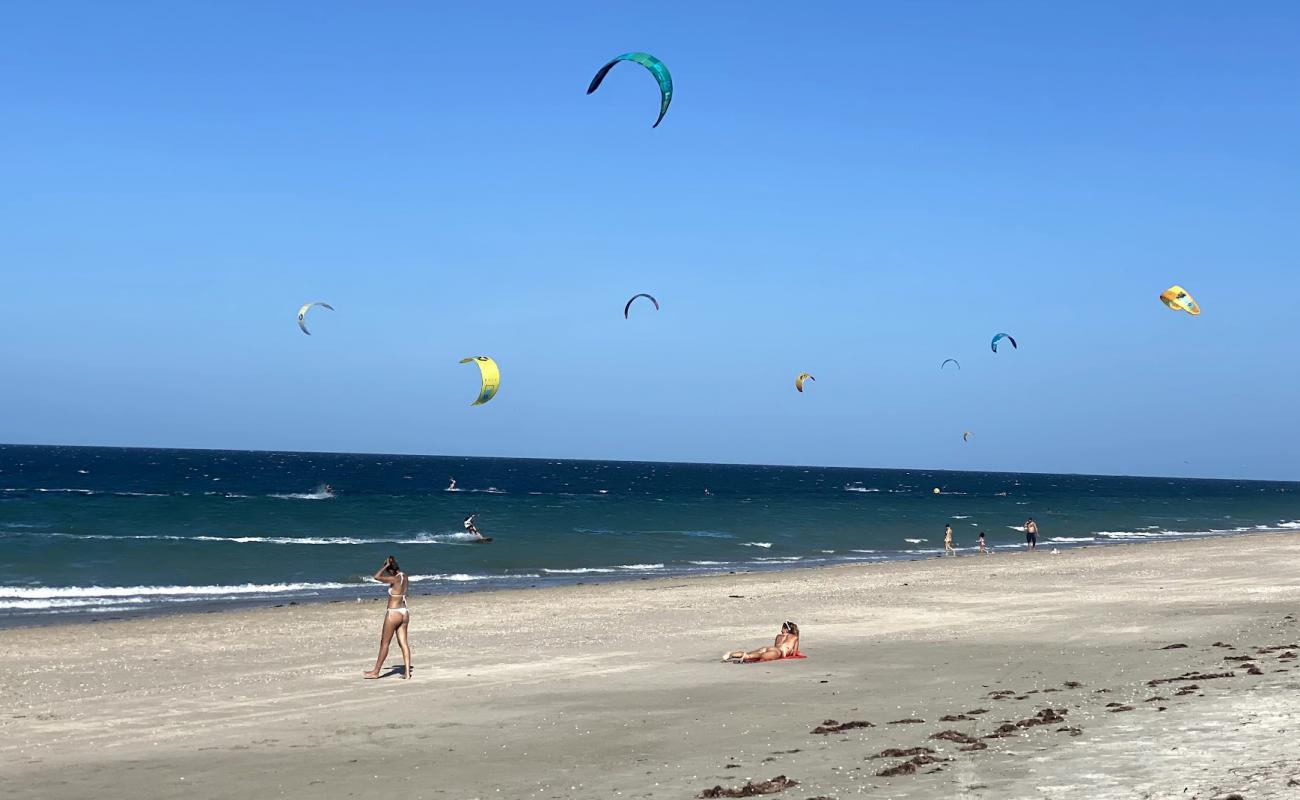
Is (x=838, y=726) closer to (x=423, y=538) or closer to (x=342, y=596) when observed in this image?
(x=342, y=596)

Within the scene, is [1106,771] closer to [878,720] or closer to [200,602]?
[878,720]

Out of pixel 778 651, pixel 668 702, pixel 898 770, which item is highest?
pixel 898 770

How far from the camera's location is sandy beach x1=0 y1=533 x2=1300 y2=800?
902cm

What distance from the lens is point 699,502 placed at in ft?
327

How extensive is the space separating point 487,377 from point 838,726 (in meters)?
17.2

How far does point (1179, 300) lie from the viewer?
31.9 meters

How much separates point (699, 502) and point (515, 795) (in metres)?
90.9

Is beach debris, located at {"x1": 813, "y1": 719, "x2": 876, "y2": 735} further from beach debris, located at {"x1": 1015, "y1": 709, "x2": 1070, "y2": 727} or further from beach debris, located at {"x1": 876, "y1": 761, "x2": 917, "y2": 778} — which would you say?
beach debris, located at {"x1": 876, "y1": 761, "x2": 917, "y2": 778}

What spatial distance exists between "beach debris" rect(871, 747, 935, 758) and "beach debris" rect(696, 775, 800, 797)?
1.04 metres

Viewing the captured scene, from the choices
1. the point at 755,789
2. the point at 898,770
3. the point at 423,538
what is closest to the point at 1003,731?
the point at 898,770

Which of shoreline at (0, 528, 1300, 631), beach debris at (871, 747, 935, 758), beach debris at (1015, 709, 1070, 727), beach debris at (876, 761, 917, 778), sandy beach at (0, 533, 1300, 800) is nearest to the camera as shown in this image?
beach debris at (876, 761, 917, 778)

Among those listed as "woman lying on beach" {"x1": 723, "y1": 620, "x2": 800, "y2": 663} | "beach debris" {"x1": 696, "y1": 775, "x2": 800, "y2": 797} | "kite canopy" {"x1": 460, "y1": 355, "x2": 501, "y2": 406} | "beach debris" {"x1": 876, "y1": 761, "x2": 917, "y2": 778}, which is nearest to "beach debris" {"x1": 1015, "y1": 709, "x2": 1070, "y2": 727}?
"beach debris" {"x1": 876, "y1": 761, "x2": 917, "y2": 778}

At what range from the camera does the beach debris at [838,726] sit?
35.3ft

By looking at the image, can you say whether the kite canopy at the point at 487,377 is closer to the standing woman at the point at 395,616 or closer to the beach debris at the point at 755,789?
the standing woman at the point at 395,616
